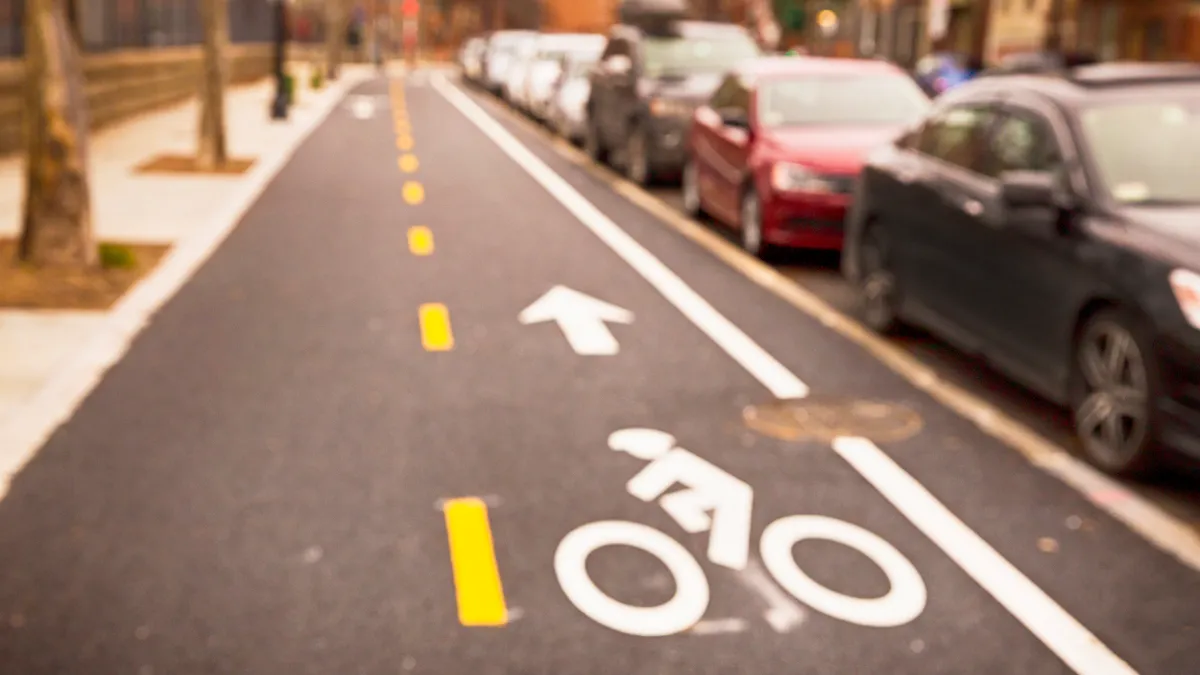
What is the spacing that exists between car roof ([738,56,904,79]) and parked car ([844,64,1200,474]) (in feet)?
15.0

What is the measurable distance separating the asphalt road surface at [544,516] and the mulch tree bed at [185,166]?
34.1ft

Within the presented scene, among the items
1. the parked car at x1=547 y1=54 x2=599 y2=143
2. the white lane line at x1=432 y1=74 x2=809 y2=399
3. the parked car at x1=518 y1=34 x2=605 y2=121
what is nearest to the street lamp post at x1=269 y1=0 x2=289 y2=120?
the parked car at x1=518 y1=34 x2=605 y2=121

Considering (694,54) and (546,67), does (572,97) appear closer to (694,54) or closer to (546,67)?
(694,54)

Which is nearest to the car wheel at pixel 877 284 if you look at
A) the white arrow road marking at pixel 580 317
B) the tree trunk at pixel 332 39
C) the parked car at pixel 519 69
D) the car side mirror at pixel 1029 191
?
the white arrow road marking at pixel 580 317

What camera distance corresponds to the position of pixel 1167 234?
6719 millimetres

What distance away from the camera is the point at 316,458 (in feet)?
23.1

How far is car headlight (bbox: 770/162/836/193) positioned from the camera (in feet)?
41.1

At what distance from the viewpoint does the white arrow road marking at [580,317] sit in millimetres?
9703

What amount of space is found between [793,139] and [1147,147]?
5596mm

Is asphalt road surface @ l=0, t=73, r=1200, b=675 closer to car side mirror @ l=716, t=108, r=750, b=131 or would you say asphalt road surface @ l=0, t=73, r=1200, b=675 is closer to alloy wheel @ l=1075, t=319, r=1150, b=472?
alloy wheel @ l=1075, t=319, r=1150, b=472

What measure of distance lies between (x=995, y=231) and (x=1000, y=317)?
446 millimetres

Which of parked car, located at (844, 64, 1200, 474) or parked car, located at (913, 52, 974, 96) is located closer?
parked car, located at (844, 64, 1200, 474)

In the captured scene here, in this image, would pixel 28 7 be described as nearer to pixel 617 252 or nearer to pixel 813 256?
pixel 617 252

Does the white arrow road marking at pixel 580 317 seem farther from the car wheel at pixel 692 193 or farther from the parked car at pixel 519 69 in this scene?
the parked car at pixel 519 69
